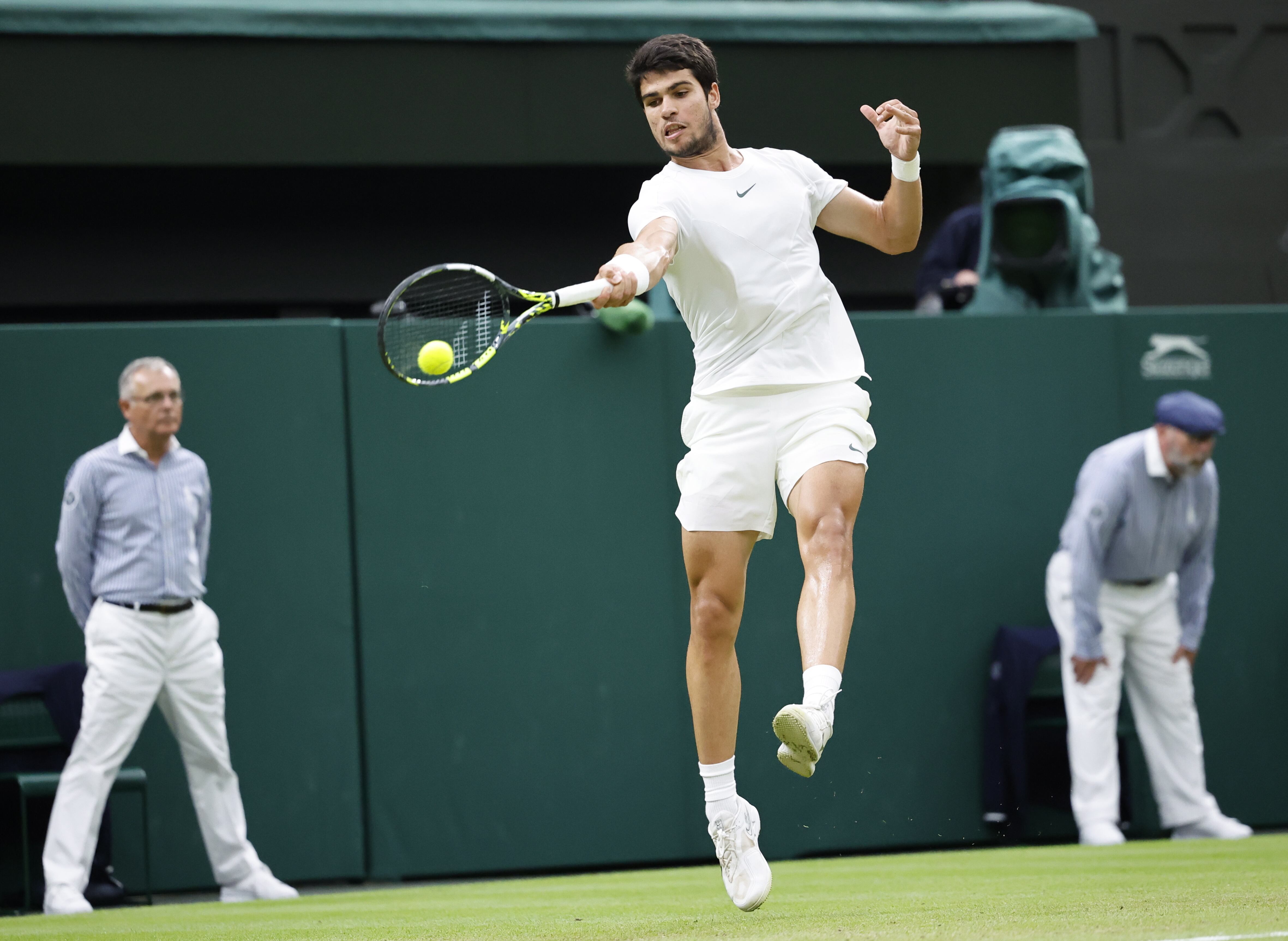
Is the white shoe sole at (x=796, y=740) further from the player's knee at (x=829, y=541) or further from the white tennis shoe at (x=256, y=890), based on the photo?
the white tennis shoe at (x=256, y=890)

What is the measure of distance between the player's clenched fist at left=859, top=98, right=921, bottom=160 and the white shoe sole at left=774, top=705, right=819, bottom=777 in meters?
1.63

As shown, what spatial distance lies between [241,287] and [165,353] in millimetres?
3645

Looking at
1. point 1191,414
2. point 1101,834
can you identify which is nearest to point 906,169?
point 1191,414

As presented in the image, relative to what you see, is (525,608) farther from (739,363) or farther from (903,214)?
(903,214)

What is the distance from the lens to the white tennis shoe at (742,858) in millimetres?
4984

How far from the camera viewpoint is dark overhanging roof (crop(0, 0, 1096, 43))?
36.9ft

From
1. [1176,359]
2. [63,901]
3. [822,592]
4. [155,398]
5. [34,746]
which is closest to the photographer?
[822,592]

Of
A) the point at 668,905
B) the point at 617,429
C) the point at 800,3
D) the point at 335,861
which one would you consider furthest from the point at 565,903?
the point at 800,3

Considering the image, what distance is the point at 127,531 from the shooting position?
771cm

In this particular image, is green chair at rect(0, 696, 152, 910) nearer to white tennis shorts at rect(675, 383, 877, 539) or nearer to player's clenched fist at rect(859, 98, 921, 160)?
white tennis shorts at rect(675, 383, 877, 539)

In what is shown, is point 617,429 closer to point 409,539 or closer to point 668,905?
point 409,539

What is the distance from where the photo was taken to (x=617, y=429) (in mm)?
8961

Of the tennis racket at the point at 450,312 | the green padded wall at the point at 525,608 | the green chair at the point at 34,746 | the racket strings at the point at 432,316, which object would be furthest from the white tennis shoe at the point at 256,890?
the tennis racket at the point at 450,312

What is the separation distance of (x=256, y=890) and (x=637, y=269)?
454 cm
